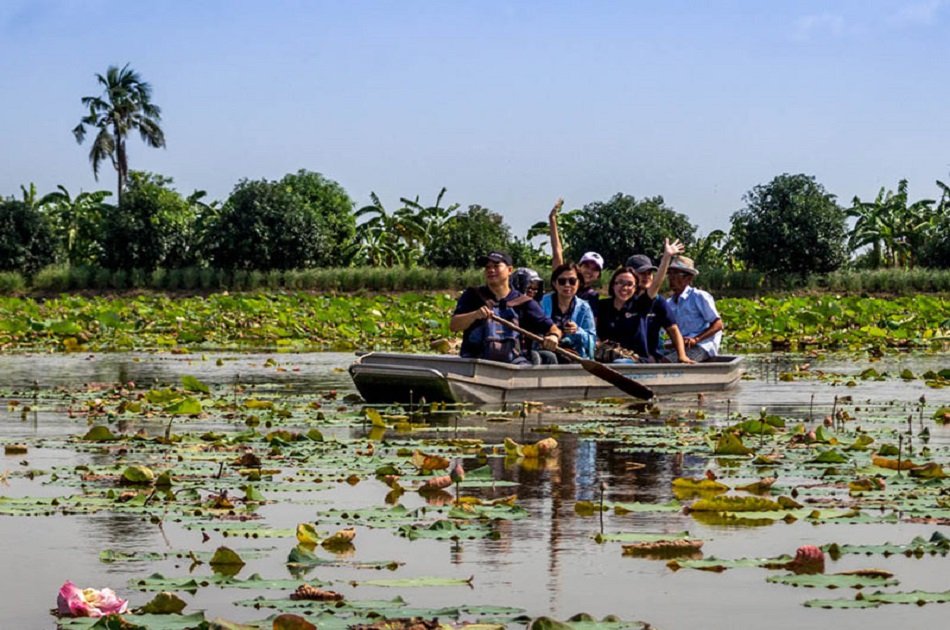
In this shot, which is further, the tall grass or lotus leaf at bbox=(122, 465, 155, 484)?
the tall grass

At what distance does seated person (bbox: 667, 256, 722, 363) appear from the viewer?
1753 centimetres

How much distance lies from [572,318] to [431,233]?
207 feet

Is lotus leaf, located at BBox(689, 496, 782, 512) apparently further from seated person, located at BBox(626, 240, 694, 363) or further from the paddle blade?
seated person, located at BBox(626, 240, 694, 363)

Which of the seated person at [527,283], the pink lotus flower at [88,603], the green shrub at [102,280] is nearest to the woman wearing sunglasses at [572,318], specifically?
the seated person at [527,283]

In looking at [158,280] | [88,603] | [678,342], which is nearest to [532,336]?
[678,342]

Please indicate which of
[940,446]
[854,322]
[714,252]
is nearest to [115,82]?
[714,252]

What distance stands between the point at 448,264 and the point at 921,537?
2527 inches

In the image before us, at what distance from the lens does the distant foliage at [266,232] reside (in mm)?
68312

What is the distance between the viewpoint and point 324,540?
24.2ft

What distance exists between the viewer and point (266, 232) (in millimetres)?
68375

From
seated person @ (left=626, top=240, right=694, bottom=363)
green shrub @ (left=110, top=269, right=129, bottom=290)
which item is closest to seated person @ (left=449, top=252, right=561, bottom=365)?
seated person @ (left=626, top=240, right=694, bottom=363)

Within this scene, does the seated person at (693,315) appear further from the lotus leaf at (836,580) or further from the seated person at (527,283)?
the lotus leaf at (836,580)

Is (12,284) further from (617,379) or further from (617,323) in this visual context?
(617,379)

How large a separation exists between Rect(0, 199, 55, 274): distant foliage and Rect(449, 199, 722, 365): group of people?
55.0 m
